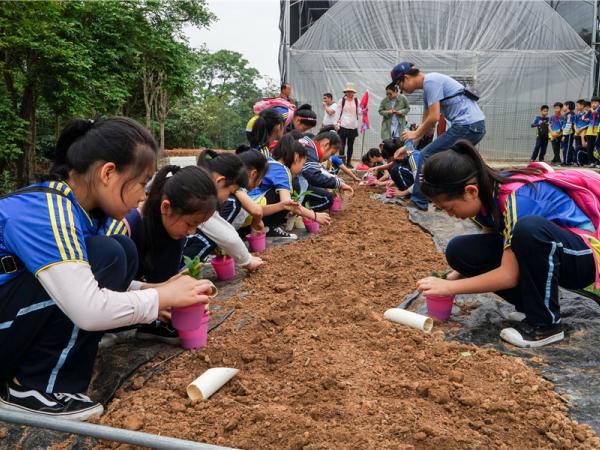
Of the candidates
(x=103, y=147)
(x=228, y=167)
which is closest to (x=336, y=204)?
(x=228, y=167)

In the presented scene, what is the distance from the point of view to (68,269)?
4.89ft

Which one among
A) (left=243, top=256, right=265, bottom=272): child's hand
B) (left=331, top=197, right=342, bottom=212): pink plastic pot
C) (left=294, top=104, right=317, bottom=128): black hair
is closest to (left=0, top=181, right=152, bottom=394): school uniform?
(left=243, top=256, right=265, bottom=272): child's hand

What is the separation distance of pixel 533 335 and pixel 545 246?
440mm

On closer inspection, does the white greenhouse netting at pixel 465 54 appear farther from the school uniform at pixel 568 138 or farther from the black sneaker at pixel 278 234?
the black sneaker at pixel 278 234

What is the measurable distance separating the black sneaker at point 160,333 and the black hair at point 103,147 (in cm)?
87

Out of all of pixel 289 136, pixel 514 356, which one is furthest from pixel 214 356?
pixel 289 136

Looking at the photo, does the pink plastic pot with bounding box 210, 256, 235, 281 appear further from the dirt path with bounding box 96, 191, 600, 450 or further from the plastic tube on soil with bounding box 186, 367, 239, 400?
the plastic tube on soil with bounding box 186, 367, 239, 400

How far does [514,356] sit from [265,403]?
118cm

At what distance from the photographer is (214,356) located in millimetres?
2137

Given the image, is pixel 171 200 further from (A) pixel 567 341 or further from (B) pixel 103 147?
(A) pixel 567 341

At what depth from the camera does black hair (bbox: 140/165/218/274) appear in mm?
2139

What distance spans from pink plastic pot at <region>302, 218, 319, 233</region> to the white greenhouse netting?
1099 cm

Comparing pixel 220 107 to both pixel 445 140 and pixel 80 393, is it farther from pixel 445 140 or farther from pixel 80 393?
pixel 80 393

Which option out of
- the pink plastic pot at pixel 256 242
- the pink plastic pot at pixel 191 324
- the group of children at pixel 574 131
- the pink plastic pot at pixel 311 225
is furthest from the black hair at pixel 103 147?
the group of children at pixel 574 131
